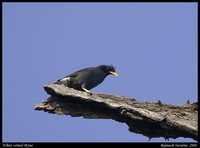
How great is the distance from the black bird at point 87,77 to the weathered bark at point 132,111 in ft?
10.3

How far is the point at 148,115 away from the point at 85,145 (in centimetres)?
167

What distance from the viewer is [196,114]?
14922 mm

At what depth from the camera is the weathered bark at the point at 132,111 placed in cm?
1438

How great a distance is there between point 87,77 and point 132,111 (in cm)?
512

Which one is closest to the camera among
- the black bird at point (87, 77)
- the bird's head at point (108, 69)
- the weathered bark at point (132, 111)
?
the weathered bark at point (132, 111)

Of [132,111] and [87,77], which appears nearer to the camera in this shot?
[132,111]

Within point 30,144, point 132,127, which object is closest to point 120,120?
point 132,127

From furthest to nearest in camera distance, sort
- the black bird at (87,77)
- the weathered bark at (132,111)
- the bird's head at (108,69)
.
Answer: the bird's head at (108,69) < the black bird at (87,77) < the weathered bark at (132,111)

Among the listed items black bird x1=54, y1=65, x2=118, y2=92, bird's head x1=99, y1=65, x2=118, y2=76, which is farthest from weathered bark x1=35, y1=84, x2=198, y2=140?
bird's head x1=99, y1=65, x2=118, y2=76

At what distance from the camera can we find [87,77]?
19.7 metres

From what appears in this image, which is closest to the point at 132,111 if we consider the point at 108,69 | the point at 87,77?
the point at 87,77

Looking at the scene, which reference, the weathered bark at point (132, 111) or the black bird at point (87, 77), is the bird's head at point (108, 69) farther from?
the weathered bark at point (132, 111)

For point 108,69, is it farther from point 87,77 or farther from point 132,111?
point 132,111

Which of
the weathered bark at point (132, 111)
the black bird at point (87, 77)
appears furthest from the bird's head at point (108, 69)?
the weathered bark at point (132, 111)
